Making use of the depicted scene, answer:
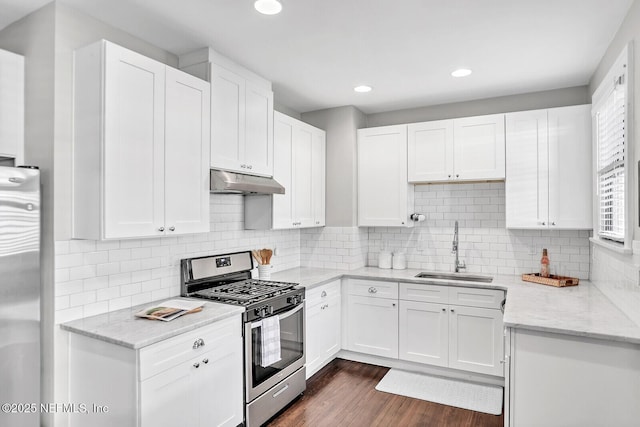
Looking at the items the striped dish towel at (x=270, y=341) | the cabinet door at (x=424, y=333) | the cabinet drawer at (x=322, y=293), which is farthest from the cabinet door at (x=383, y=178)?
the striped dish towel at (x=270, y=341)

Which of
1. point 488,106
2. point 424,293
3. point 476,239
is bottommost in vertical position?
point 424,293

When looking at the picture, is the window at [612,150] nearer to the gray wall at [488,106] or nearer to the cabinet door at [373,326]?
the gray wall at [488,106]

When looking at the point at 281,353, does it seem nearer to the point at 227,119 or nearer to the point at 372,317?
the point at 372,317

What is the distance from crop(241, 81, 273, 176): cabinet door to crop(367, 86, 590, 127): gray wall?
5.23 ft

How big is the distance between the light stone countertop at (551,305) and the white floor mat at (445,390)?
885mm

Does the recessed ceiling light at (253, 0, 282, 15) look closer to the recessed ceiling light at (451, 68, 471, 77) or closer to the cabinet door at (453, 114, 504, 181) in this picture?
the recessed ceiling light at (451, 68, 471, 77)

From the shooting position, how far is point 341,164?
4.26 meters

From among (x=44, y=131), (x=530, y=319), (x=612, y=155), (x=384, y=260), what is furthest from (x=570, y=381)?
(x=44, y=131)

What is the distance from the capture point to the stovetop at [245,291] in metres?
2.72

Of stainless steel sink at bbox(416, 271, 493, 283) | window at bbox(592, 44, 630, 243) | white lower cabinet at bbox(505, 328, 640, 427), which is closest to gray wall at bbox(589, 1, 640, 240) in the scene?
window at bbox(592, 44, 630, 243)

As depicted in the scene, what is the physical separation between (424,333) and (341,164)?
1.93m

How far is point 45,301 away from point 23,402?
523 millimetres

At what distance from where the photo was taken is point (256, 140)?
3203 mm

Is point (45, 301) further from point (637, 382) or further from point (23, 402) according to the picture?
point (637, 382)
